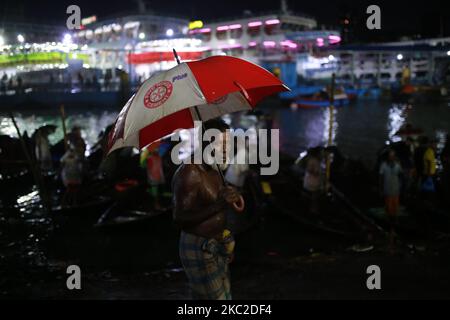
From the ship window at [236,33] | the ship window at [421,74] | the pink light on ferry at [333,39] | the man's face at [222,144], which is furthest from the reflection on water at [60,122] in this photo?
the ship window at [421,74]

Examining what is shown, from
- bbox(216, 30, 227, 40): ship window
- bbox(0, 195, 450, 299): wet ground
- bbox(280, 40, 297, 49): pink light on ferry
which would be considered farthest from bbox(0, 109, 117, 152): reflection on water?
bbox(216, 30, 227, 40): ship window

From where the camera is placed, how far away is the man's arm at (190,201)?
337cm

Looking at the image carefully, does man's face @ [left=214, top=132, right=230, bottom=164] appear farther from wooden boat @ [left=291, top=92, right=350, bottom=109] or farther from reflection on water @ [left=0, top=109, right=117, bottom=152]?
wooden boat @ [left=291, top=92, right=350, bottom=109]

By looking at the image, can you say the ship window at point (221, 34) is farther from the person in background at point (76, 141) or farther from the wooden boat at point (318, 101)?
the person in background at point (76, 141)

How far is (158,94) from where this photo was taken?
344cm

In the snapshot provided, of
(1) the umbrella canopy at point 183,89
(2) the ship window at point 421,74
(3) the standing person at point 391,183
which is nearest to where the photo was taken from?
(1) the umbrella canopy at point 183,89

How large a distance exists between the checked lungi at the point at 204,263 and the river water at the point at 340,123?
51.0ft

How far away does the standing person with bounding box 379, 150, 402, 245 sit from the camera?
8891 millimetres

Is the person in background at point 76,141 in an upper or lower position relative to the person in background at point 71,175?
upper

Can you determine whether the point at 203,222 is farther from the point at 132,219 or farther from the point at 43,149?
the point at 43,149

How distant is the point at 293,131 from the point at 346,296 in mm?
24107

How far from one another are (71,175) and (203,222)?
830cm

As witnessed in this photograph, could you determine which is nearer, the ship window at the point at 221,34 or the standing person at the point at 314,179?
the standing person at the point at 314,179
